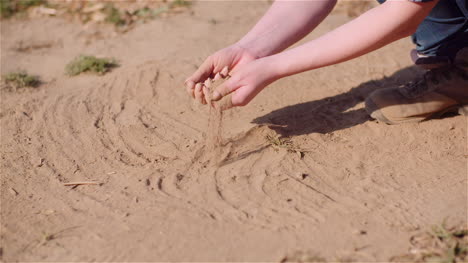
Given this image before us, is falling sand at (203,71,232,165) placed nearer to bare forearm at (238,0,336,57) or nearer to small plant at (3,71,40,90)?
bare forearm at (238,0,336,57)

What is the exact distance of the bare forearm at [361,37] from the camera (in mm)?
2307

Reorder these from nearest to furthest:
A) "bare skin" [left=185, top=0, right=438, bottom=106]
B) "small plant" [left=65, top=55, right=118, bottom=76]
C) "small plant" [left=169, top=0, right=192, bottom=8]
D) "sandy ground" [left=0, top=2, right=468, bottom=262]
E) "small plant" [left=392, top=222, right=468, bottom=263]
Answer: "small plant" [left=392, top=222, right=468, bottom=263] → "sandy ground" [left=0, top=2, right=468, bottom=262] → "bare skin" [left=185, top=0, right=438, bottom=106] → "small plant" [left=65, top=55, right=118, bottom=76] → "small plant" [left=169, top=0, right=192, bottom=8]

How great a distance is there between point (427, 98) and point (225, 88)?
3.88 ft

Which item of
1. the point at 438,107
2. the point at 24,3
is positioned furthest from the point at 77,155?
the point at 24,3

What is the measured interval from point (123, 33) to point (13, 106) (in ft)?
4.74

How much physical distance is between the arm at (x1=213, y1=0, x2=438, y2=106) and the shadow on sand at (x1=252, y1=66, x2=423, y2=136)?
52 cm

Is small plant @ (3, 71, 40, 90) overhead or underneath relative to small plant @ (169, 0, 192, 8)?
overhead

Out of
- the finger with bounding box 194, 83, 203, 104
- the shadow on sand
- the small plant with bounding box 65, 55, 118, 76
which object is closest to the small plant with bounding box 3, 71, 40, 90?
the small plant with bounding box 65, 55, 118, 76

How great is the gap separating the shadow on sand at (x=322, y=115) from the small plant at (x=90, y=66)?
136 centimetres

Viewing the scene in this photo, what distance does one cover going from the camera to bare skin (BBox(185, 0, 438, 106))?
7.68ft

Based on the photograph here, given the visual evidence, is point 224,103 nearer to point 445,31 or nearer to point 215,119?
point 215,119

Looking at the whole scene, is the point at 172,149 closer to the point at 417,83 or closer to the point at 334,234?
the point at 334,234

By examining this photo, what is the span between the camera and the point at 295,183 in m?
2.55

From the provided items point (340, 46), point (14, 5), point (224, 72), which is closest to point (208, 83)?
point (224, 72)
